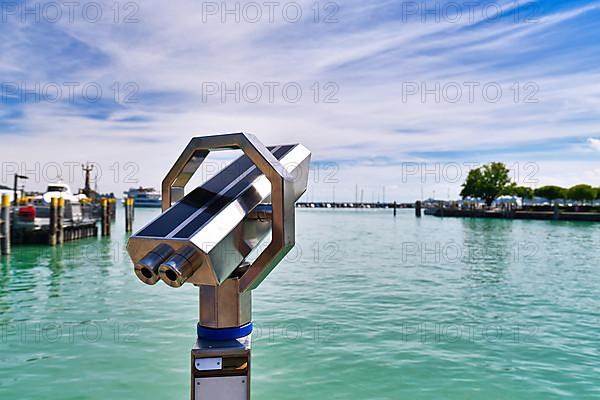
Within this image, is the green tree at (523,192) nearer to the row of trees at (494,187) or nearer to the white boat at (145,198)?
the row of trees at (494,187)

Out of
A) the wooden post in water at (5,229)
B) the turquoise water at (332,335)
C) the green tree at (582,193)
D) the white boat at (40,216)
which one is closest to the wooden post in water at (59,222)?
the white boat at (40,216)

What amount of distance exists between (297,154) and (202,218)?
1.42 feet

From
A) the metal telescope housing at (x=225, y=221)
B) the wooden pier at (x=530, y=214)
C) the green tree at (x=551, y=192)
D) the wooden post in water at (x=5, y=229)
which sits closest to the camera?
the metal telescope housing at (x=225, y=221)

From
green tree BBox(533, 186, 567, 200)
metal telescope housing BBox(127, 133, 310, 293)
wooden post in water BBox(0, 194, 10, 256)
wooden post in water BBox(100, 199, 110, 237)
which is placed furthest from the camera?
green tree BBox(533, 186, 567, 200)

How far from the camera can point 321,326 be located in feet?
25.8

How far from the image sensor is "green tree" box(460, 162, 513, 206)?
2982 inches

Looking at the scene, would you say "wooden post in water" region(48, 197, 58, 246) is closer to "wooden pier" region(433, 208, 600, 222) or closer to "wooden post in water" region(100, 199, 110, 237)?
"wooden post in water" region(100, 199, 110, 237)

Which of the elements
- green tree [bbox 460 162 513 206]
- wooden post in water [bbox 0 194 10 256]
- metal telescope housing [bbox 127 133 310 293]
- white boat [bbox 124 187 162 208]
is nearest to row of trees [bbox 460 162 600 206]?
green tree [bbox 460 162 513 206]

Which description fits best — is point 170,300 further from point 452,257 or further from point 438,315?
point 452,257

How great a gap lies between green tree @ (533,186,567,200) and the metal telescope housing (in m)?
76.2

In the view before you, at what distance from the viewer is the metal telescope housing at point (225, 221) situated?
1.33 m

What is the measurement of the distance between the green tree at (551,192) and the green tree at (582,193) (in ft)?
3.97

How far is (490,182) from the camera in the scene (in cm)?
7631

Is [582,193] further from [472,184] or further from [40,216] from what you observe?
[40,216]
